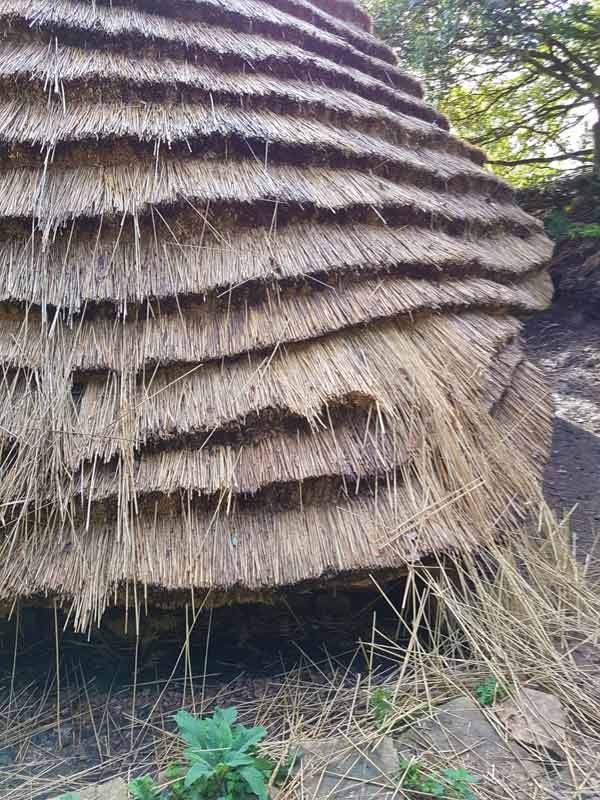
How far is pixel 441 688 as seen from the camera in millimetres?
1666

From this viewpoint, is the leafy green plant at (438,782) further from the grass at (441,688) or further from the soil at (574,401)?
the soil at (574,401)

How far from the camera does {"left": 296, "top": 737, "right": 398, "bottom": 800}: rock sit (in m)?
1.33

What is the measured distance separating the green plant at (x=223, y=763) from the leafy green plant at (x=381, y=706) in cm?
34

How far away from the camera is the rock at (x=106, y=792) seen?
4.38 feet

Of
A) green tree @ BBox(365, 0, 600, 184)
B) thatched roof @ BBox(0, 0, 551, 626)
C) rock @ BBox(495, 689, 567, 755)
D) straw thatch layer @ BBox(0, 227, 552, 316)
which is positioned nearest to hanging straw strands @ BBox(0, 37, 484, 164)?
thatched roof @ BBox(0, 0, 551, 626)

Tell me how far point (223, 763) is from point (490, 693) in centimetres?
78

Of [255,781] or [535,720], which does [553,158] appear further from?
[255,781]

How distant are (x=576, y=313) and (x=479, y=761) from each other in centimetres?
477

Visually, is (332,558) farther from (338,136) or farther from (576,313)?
(576,313)

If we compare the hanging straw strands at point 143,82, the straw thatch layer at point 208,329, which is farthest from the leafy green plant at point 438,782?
the hanging straw strands at point 143,82

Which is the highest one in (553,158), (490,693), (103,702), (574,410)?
(553,158)

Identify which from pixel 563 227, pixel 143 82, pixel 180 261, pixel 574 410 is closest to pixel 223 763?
pixel 180 261

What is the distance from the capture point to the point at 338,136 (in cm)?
230

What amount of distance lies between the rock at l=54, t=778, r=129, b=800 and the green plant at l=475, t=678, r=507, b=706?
983mm
